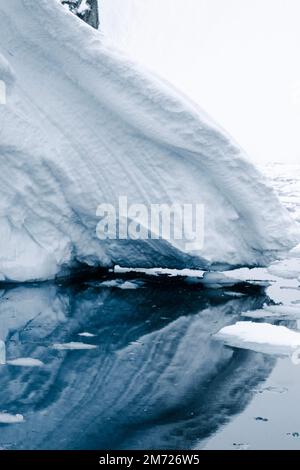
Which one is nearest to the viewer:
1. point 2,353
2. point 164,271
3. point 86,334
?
point 2,353

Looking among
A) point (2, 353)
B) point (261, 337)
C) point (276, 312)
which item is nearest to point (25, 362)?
point (2, 353)

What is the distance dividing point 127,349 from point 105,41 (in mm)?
2349

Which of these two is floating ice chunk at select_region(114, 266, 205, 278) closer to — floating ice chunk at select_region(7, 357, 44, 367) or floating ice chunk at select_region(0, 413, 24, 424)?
floating ice chunk at select_region(7, 357, 44, 367)

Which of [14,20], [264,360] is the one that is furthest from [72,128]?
[264,360]

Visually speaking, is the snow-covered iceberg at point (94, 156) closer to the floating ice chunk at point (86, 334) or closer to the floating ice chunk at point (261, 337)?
the floating ice chunk at point (261, 337)

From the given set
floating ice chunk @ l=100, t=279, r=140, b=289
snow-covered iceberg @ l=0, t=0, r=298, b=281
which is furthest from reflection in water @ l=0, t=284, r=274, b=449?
snow-covered iceberg @ l=0, t=0, r=298, b=281

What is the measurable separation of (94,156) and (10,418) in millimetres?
2772

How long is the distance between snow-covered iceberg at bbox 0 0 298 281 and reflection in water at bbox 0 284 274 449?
554 mm

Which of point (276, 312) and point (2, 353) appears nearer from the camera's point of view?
point (2, 353)

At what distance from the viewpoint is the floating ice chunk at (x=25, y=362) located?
3.14m

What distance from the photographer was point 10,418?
253 cm

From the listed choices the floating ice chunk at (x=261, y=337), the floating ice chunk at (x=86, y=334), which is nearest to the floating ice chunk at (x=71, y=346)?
the floating ice chunk at (x=86, y=334)

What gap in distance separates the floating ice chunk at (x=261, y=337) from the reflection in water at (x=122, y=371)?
0.31 feet

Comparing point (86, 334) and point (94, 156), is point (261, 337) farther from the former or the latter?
point (94, 156)
